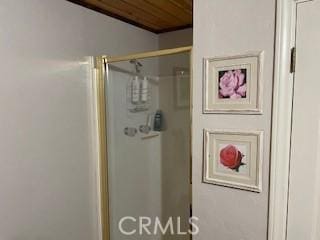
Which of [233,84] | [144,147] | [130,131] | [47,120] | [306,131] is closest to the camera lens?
[306,131]

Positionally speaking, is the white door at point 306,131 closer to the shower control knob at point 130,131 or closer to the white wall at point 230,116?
the white wall at point 230,116

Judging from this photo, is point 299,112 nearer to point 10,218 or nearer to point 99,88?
point 99,88

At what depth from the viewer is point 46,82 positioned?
4.64 ft

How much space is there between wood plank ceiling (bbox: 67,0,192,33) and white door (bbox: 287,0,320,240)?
87 centimetres

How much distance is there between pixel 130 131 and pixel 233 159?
103cm

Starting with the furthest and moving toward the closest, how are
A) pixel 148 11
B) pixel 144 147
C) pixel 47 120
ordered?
pixel 144 147
pixel 148 11
pixel 47 120

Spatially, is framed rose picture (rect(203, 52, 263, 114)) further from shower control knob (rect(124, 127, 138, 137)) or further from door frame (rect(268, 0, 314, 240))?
shower control knob (rect(124, 127, 138, 137))

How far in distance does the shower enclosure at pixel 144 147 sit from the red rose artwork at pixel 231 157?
23.7 inches

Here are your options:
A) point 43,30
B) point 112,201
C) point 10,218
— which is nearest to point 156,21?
point 43,30

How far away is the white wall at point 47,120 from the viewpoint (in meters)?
1.25

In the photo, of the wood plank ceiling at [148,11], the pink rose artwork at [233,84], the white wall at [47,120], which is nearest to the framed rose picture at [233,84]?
the pink rose artwork at [233,84]

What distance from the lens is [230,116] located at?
44.3 inches

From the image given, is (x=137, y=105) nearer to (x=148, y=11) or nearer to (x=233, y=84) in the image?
(x=148, y=11)

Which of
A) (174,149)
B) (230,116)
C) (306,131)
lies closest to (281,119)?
(306,131)
